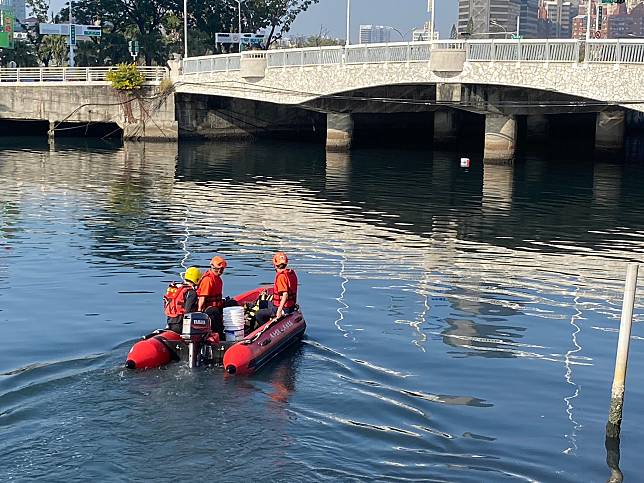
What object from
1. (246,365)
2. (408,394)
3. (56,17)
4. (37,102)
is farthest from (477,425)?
(56,17)

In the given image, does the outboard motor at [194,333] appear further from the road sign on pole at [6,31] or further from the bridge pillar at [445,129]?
the road sign on pole at [6,31]

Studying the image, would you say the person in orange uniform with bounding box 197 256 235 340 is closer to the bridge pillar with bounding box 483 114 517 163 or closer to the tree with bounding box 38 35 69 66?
the bridge pillar with bounding box 483 114 517 163

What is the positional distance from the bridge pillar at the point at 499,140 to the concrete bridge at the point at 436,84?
5 cm

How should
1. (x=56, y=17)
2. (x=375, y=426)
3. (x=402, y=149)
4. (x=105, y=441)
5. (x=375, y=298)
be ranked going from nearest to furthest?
(x=105, y=441), (x=375, y=426), (x=375, y=298), (x=402, y=149), (x=56, y=17)

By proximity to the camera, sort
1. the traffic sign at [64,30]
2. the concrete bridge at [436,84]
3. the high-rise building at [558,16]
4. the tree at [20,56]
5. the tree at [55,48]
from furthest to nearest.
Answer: the high-rise building at [558,16]
the tree at [55,48]
the tree at [20,56]
the traffic sign at [64,30]
the concrete bridge at [436,84]

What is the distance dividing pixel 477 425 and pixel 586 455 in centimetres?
180

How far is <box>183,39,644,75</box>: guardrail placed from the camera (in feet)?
138

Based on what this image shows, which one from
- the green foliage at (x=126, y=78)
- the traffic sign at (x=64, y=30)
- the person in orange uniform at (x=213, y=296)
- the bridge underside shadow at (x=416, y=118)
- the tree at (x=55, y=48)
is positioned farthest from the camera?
the tree at (x=55, y=48)

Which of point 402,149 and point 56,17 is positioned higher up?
point 56,17

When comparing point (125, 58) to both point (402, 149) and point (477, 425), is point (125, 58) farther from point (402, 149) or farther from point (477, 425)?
point (477, 425)

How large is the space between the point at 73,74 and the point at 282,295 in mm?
53550

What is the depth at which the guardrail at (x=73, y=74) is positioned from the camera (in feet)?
222

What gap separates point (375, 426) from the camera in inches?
605

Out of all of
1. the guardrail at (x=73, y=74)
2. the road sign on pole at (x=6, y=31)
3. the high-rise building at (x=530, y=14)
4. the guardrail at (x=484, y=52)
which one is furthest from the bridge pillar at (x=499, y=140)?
the high-rise building at (x=530, y=14)
